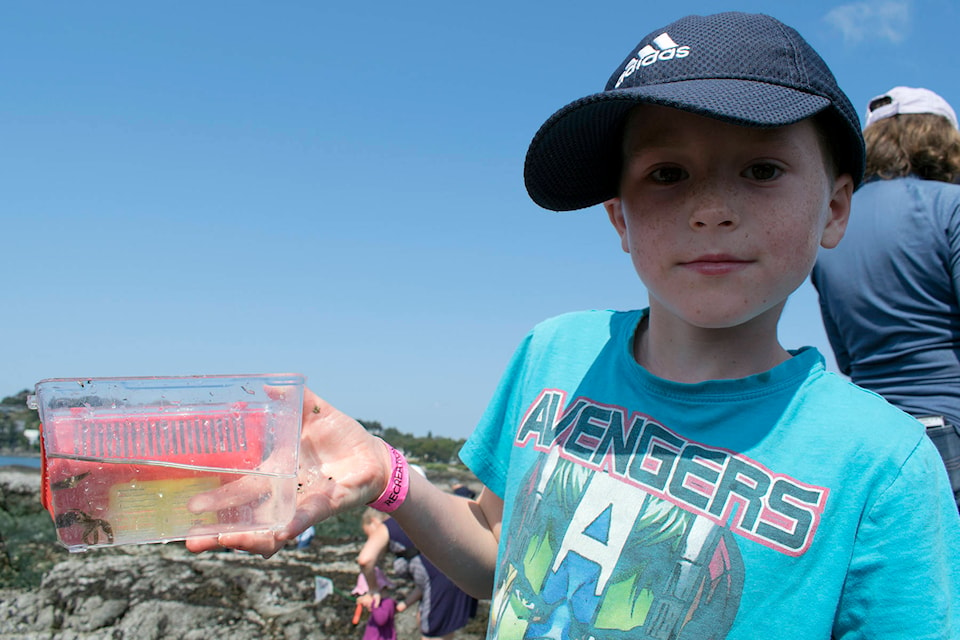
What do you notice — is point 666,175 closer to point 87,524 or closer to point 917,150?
point 87,524

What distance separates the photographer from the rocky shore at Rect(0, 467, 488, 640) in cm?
709

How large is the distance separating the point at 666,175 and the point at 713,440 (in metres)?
0.56

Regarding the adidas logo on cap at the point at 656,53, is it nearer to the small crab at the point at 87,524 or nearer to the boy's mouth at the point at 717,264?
the boy's mouth at the point at 717,264

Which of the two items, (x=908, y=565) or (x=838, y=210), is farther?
(x=838, y=210)

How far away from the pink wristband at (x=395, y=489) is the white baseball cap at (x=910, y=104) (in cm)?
259

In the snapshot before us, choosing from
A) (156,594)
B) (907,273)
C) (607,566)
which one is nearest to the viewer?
(607,566)

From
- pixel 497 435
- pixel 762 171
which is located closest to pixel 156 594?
pixel 497 435

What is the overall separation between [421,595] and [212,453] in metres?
7.27

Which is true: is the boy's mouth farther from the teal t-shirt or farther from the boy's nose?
the teal t-shirt

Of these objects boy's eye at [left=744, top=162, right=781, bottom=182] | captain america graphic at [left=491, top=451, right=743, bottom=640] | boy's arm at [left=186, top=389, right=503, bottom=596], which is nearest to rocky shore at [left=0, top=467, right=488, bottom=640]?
boy's arm at [left=186, top=389, right=503, bottom=596]

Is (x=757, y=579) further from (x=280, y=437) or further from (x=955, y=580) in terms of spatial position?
(x=280, y=437)

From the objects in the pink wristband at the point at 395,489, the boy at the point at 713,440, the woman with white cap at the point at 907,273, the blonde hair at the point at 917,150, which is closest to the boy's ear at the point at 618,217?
the boy at the point at 713,440

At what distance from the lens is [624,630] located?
1.45 m

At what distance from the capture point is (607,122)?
1.64 metres
